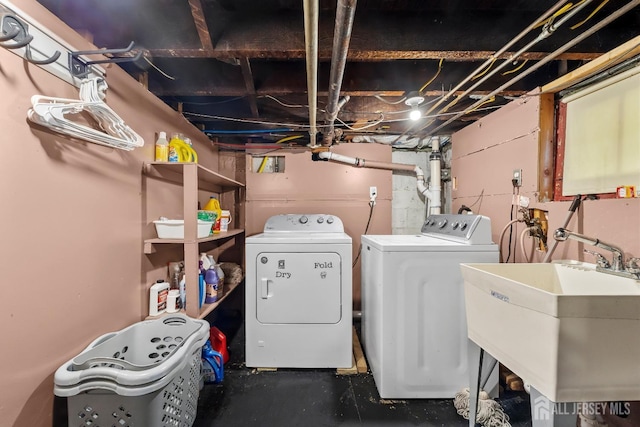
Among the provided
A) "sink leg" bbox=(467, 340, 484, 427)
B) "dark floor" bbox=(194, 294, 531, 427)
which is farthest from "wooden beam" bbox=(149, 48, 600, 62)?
"dark floor" bbox=(194, 294, 531, 427)

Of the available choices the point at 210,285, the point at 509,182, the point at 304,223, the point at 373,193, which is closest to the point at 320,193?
the point at 304,223

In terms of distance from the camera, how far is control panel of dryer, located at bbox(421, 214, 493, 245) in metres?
1.67

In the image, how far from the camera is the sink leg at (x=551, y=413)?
932 millimetres

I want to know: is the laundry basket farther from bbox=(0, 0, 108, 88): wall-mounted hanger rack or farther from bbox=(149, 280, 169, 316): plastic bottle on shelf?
bbox=(0, 0, 108, 88): wall-mounted hanger rack

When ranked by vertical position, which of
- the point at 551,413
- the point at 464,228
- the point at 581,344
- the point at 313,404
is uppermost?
the point at 464,228

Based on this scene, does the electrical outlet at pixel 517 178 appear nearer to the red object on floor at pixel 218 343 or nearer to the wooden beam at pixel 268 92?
the wooden beam at pixel 268 92

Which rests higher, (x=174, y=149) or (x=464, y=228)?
(x=174, y=149)

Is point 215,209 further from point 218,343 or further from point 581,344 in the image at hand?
point 581,344

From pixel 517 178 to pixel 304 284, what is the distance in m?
1.75

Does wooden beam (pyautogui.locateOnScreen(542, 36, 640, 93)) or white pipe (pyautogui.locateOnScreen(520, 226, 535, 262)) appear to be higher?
wooden beam (pyautogui.locateOnScreen(542, 36, 640, 93))

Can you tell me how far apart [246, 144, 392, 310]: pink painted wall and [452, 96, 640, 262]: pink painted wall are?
83 cm

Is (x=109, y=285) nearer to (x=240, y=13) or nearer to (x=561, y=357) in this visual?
(x=240, y=13)

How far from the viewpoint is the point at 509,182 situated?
1.94m

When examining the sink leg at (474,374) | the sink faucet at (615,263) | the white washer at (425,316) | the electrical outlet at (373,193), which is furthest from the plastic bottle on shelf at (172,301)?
the sink faucet at (615,263)
